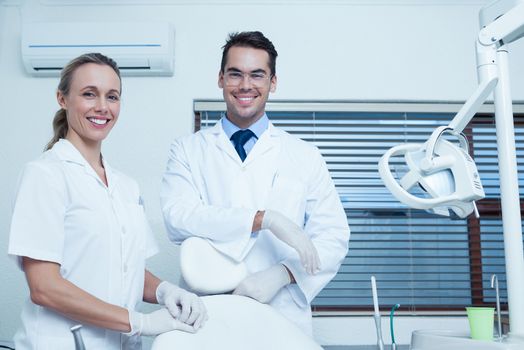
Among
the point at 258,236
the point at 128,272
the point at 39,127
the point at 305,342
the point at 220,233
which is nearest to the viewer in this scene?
the point at 305,342

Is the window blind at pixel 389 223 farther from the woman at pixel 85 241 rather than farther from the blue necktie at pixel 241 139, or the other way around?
the woman at pixel 85 241

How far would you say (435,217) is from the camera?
8.10ft

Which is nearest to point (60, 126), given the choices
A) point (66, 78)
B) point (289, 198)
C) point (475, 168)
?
point (66, 78)

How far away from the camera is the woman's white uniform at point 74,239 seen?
1.10 meters

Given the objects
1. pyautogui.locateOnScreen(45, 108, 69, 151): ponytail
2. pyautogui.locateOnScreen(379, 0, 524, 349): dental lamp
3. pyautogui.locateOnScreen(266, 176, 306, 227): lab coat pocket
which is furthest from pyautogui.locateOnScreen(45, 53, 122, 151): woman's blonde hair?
pyautogui.locateOnScreen(379, 0, 524, 349): dental lamp

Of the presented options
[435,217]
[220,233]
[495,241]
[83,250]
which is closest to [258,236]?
[220,233]

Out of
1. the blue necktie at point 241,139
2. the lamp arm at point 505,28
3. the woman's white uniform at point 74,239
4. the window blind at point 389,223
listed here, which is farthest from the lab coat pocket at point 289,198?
the window blind at point 389,223

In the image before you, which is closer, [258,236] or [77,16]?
[258,236]

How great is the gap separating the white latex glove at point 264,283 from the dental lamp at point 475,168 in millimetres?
470

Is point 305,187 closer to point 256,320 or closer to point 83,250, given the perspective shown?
point 256,320

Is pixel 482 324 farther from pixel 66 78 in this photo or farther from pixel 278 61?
pixel 278 61

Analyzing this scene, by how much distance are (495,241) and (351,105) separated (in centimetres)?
96

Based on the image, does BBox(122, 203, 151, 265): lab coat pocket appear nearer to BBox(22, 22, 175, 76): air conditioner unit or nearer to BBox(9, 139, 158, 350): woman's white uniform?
BBox(9, 139, 158, 350): woman's white uniform

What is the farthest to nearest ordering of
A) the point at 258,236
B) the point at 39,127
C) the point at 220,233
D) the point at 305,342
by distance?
the point at 39,127 → the point at 258,236 → the point at 220,233 → the point at 305,342
